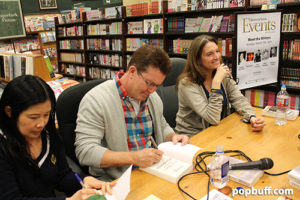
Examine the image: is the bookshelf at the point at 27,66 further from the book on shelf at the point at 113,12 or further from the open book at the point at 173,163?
the book on shelf at the point at 113,12

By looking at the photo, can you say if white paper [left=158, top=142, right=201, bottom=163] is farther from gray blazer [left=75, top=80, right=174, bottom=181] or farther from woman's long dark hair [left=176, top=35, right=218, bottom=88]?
woman's long dark hair [left=176, top=35, right=218, bottom=88]

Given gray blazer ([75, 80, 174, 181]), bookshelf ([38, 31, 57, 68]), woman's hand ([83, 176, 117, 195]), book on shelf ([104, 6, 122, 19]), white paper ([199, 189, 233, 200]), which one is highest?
book on shelf ([104, 6, 122, 19])

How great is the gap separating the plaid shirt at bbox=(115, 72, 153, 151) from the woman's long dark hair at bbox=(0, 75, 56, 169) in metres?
0.43

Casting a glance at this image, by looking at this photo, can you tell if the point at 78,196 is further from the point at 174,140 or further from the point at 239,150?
the point at 239,150

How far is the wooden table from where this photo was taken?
977 millimetres

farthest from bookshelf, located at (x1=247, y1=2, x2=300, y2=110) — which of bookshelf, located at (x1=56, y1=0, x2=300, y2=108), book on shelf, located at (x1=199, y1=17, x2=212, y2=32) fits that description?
book on shelf, located at (x1=199, y1=17, x2=212, y2=32)

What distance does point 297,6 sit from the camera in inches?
119

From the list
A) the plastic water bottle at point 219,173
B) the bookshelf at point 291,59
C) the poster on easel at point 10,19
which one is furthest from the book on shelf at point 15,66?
the bookshelf at point 291,59

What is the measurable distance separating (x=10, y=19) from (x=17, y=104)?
2.35m

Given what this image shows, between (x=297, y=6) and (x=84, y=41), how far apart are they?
441 cm

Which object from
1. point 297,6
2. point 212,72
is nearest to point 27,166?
point 212,72

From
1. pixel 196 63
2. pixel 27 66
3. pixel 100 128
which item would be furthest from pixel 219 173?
pixel 27 66

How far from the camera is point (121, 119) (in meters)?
1.28

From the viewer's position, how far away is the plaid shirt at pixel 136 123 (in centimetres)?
132
